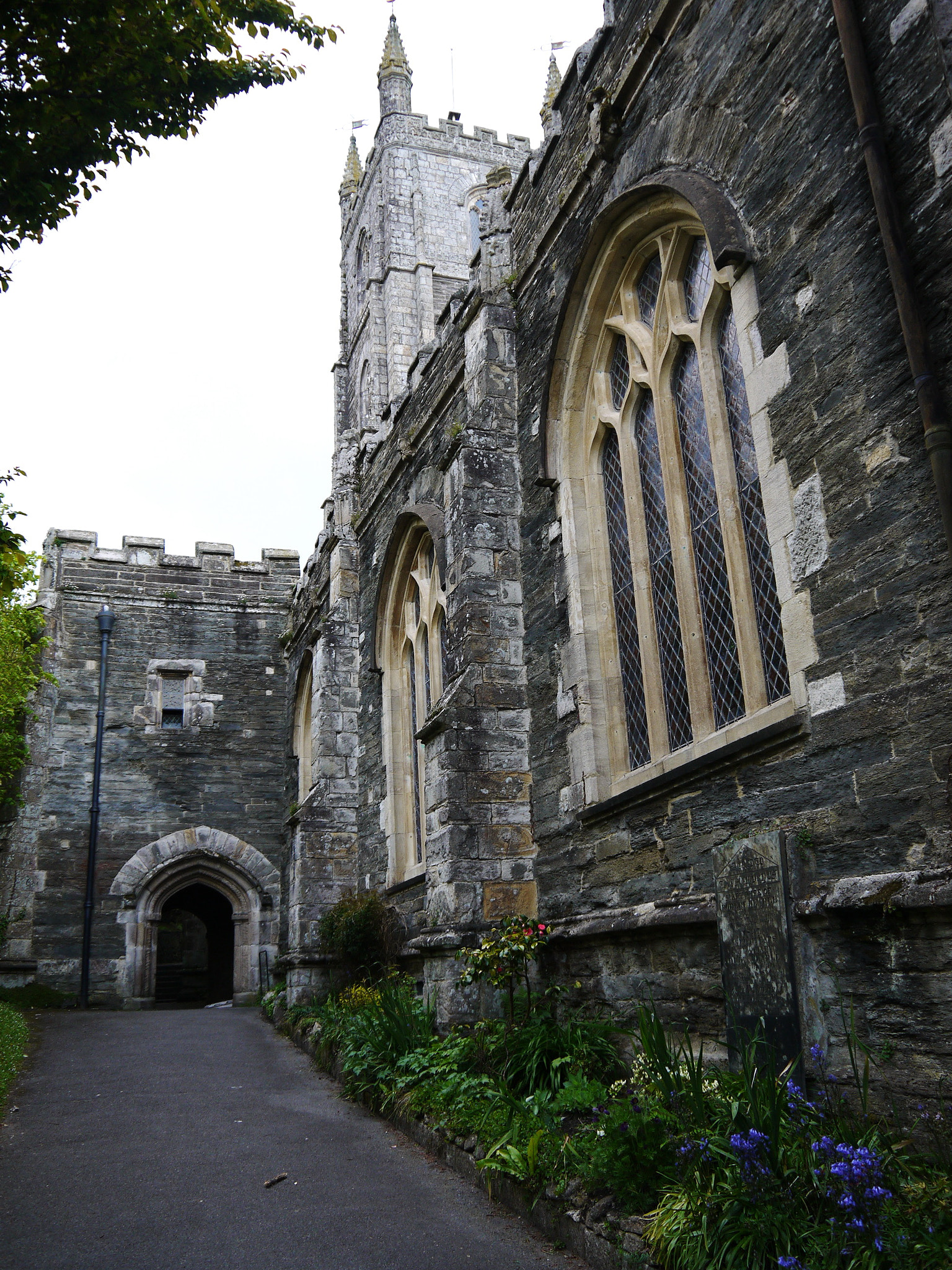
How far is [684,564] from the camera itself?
21.0 ft

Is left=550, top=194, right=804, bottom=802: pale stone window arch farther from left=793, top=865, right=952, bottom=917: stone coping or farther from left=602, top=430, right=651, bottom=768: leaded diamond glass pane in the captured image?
left=793, top=865, right=952, bottom=917: stone coping

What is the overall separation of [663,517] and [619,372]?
142 cm

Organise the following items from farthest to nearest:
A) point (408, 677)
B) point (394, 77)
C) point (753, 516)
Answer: point (394, 77), point (408, 677), point (753, 516)

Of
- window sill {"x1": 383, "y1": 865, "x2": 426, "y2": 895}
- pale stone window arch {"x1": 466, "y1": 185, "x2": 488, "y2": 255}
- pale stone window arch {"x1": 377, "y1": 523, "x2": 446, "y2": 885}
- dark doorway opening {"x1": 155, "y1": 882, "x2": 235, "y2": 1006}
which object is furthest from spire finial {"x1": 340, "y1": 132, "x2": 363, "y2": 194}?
window sill {"x1": 383, "y1": 865, "x2": 426, "y2": 895}

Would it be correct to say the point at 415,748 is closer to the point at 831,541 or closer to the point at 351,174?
the point at 831,541

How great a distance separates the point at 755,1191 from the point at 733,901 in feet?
5.39

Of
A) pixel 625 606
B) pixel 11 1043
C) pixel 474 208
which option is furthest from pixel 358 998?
pixel 474 208

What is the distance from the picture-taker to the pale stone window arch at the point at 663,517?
582 centimetres

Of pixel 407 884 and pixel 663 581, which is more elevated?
pixel 663 581

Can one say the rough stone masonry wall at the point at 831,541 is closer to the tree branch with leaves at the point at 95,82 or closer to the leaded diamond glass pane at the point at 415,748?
the tree branch with leaves at the point at 95,82

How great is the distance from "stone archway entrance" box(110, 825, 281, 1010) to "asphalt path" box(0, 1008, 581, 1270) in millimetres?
7164

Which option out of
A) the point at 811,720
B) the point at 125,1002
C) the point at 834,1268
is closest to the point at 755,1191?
the point at 834,1268

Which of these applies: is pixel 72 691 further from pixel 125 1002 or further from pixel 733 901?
pixel 733 901

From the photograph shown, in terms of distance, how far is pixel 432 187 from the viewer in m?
33.8
